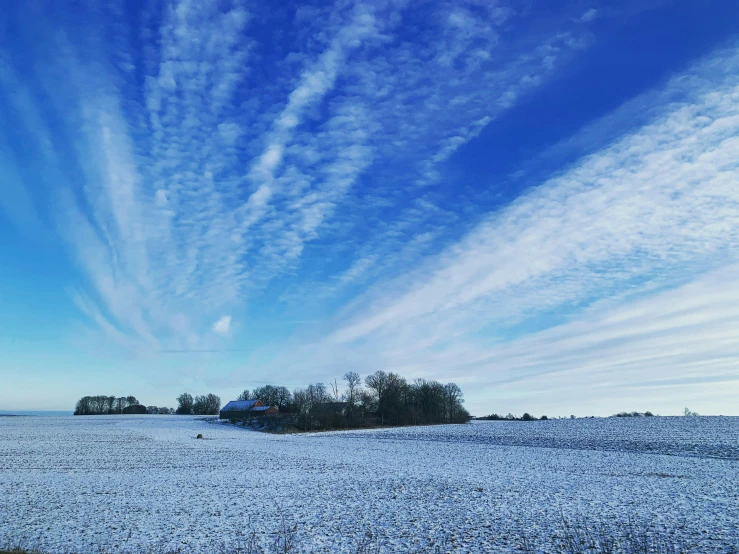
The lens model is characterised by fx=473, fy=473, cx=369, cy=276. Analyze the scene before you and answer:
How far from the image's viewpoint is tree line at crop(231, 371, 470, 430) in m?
92.5

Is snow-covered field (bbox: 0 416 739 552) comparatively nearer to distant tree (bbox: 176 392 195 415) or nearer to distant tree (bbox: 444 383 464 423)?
distant tree (bbox: 444 383 464 423)

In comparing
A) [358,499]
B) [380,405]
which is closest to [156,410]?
[380,405]

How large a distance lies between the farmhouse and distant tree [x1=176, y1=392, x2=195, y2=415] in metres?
49.9

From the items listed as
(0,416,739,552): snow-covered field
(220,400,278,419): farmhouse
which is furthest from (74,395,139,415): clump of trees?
(0,416,739,552): snow-covered field

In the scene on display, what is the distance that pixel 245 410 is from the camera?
445 ft

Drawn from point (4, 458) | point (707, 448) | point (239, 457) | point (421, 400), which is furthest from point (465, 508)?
point (421, 400)

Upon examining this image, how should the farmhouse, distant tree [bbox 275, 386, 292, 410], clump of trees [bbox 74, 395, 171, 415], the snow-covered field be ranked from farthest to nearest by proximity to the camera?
clump of trees [bbox 74, 395, 171, 415] → distant tree [bbox 275, 386, 292, 410] → the farmhouse → the snow-covered field

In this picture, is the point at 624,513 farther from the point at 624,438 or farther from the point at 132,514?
the point at 624,438

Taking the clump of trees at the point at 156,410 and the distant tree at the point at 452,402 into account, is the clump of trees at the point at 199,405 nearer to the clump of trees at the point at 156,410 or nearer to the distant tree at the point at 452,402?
the clump of trees at the point at 156,410

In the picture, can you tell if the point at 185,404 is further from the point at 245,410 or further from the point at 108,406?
the point at 245,410

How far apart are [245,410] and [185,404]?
7504 cm

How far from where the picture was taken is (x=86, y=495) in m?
19.0

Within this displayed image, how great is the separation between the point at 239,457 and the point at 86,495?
16.1 meters

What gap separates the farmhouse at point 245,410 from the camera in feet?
413
